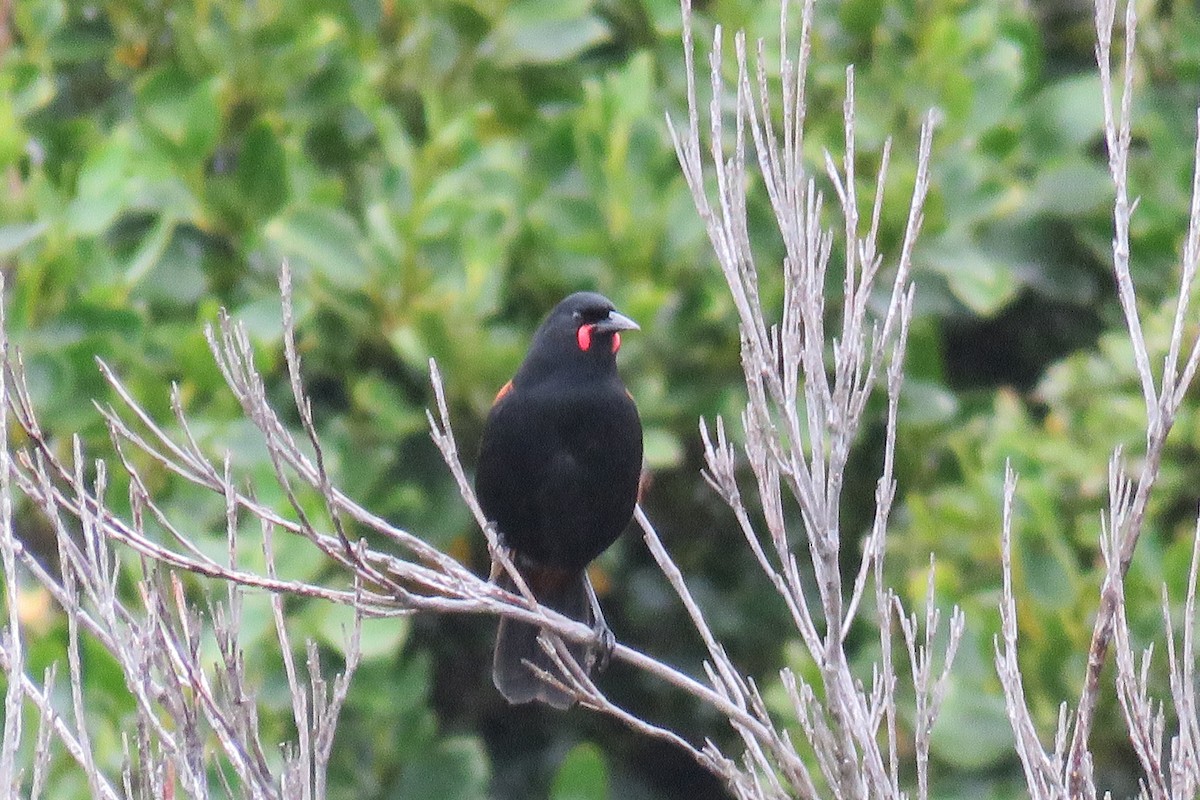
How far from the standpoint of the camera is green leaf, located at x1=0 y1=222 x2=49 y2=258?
4367 millimetres

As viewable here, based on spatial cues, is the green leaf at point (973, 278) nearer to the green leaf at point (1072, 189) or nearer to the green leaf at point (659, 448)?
the green leaf at point (1072, 189)

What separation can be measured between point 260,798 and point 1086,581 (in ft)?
8.51

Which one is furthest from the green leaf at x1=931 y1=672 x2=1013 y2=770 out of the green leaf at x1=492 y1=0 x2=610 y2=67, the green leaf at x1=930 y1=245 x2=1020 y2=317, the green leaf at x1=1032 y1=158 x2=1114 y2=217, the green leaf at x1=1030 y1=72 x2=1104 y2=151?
the green leaf at x1=492 y1=0 x2=610 y2=67

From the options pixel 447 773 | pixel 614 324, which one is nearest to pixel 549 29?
pixel 614 324

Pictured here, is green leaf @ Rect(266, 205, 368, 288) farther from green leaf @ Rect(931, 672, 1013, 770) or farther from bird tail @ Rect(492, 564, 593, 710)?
green leaf @ Rect(931, 672, 1013, 770)

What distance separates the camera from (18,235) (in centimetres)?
438

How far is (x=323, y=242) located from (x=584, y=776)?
1.46 meters

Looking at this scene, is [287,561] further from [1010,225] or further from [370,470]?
[1010,225]

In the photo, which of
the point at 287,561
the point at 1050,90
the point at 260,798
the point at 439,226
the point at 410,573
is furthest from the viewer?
the point at 1050,90

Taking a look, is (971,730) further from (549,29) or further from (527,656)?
(549,29)

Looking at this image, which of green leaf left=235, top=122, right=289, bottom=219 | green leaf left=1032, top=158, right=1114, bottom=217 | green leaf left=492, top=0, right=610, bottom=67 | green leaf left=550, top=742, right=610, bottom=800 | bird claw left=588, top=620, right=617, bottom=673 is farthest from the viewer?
green leaf left=1032, top=158, right=1114, bottom=217

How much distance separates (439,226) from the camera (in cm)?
460

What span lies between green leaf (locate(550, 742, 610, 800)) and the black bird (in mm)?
171

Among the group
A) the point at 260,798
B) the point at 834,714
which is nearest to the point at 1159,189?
the point at 834,714
